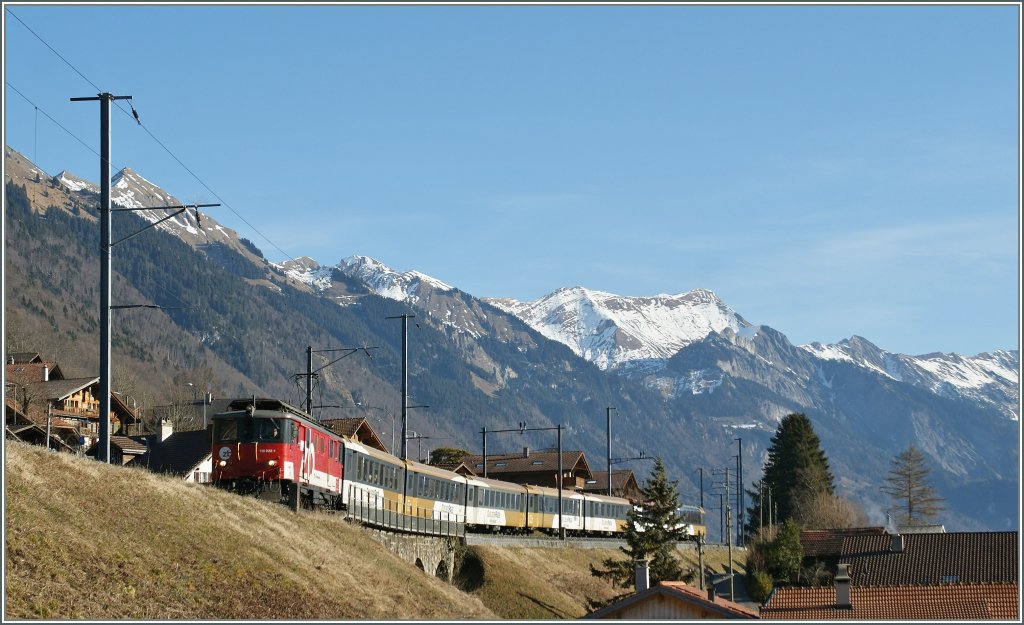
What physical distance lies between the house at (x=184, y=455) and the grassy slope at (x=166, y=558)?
71.7 feet

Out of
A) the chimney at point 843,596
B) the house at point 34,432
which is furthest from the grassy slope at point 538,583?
the house at point 34,432

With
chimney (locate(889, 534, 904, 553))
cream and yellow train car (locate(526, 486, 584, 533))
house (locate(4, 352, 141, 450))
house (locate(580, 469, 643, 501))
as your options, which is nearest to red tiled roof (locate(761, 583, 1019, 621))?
chimney (locate(889, 534, 904, 553))

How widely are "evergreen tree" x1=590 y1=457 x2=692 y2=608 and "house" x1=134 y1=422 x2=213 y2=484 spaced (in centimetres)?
1880

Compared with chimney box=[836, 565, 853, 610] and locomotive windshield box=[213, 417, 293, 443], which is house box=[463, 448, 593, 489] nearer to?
locomotive windshield box=[213, 417, 293, 443]

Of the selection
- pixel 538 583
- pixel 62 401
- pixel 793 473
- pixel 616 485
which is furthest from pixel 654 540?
pixel 793 473

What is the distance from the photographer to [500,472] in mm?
120375

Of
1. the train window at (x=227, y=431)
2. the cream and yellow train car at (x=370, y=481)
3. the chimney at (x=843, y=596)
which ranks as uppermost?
the train window at (x=227, y=431)

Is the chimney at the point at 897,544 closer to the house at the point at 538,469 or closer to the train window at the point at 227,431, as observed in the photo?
the train window at the point at 227,431

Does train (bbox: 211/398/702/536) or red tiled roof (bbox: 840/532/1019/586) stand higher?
train (bbox: 211/398/702/536)

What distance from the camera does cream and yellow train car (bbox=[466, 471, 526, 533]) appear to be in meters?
72.4

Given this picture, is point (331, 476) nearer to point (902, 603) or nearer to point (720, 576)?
point (902, 603)

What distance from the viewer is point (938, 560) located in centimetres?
6881

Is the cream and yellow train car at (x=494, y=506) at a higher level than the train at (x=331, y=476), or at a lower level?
lower

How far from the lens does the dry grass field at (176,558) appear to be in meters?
26.4
